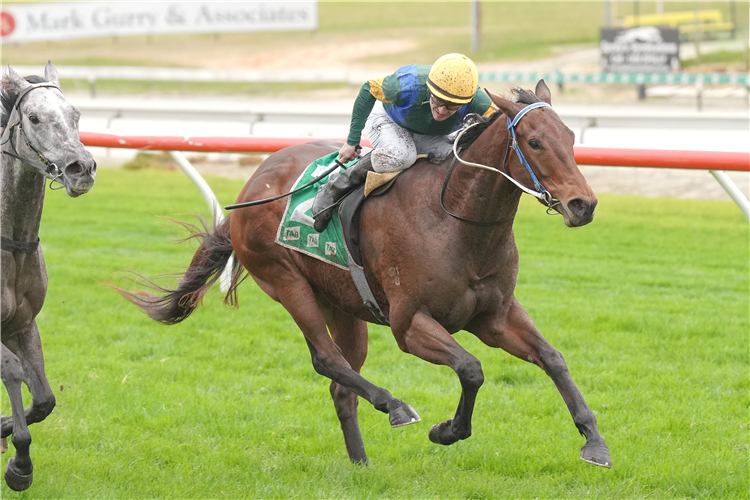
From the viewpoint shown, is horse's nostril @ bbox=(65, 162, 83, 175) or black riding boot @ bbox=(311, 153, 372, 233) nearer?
horse's nostril @ bbox=(65, 162, 83, 175)

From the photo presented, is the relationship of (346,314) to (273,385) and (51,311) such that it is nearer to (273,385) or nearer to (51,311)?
(273,385)

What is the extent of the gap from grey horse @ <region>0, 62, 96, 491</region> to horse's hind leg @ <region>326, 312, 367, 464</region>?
144cm

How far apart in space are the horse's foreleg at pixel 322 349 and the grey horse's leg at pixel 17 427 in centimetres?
136

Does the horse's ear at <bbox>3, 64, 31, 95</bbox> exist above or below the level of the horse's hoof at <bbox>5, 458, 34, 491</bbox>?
above

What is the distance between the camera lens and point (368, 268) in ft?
14.4

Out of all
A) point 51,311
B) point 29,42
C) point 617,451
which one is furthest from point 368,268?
point 29,42

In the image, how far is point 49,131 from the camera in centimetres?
392

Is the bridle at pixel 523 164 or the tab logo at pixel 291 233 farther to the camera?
the tab logo at pixel 291 233

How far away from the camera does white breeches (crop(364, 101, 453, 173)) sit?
4219 mm

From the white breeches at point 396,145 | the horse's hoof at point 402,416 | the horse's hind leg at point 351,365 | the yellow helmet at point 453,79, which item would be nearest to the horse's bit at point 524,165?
the yellow helmet at point 453,79

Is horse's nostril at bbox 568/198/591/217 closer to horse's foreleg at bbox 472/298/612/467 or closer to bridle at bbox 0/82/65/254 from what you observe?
horse's foreleg at bbox 472/298/612/467

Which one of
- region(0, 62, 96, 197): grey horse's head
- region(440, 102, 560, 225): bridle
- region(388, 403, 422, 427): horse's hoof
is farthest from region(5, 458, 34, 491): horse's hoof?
region(440, 102, 560, 225): bridle

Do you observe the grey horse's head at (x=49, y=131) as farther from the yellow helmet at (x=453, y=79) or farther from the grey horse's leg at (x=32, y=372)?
the yellow helmet at (x=453, y=79)

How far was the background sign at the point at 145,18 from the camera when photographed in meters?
39.2
